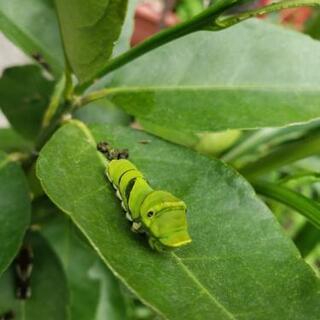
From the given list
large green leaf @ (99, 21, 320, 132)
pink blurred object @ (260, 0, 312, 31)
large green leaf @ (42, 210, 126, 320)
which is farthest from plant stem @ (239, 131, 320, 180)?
pink blurred object @ (260, 0, 312, 31)

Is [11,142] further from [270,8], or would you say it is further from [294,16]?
[294,16]

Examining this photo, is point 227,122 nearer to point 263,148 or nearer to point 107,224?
point 107,224

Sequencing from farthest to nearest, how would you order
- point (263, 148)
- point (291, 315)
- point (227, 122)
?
point (263, 148), point (227, 122), point (291, 315)

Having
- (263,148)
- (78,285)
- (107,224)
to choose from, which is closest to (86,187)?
(107,224)

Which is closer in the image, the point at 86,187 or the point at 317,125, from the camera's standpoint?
the point at 86,187

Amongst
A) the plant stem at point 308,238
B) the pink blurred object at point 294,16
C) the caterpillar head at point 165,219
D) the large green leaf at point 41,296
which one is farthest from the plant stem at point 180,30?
the pink blurred object at point 294,16

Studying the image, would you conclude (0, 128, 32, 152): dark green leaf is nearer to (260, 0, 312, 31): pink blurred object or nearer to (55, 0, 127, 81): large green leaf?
(55, 0, 127, 81): large green leaf
